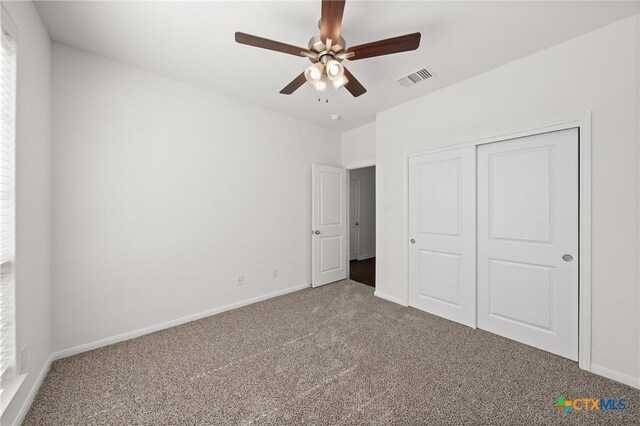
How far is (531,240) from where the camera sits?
2.38 meters

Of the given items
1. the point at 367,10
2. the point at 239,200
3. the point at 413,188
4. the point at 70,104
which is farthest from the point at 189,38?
the point at 413,188

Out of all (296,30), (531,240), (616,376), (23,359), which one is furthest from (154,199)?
(616,376)

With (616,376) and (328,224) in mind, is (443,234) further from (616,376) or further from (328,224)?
(328,224)

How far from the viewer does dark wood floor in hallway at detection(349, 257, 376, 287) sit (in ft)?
15.1

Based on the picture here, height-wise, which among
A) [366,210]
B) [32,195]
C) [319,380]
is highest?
[32,195]

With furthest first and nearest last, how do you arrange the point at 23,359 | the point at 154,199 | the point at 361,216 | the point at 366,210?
the point at 366,210, the point at 361,216, the point at 154,199, the point at 23,359

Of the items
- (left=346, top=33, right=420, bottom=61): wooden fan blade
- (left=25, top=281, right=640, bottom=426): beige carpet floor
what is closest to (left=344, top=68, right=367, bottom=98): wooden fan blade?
(left=346, top=33, right=420, bottom=61): wooden fan blade

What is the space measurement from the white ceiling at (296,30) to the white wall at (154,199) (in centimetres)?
39

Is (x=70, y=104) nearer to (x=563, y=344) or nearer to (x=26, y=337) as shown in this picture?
(x=26, y=337)

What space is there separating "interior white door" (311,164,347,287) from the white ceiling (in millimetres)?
1769

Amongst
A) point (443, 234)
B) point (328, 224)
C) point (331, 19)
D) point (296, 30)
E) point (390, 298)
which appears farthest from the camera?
point (328, 224)

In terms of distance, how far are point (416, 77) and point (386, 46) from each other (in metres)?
1.20

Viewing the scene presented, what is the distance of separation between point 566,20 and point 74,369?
15.3ft

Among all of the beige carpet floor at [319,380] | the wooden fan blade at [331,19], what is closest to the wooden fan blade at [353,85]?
the wooden fan blade at [331,19]
